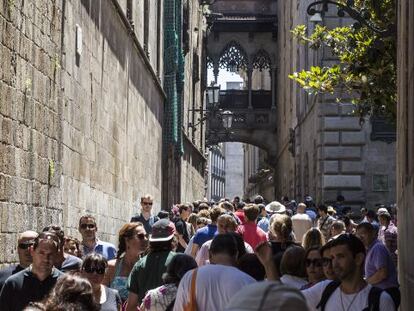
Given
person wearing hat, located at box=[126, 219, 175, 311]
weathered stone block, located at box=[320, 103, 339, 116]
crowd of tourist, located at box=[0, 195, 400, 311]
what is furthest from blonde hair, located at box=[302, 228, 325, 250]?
weathered stone block, located at box=[320, 103, 339, 116]

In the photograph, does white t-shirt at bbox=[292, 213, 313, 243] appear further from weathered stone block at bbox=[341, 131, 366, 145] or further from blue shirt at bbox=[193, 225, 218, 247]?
weathered stone block at bbox=[341, 131, 366, 145]

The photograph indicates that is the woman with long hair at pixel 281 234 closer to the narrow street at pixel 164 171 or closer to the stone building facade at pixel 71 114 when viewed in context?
the narrow street at pixel 164 171

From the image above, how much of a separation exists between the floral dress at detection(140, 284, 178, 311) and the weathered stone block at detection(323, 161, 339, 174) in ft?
Result: 67.0

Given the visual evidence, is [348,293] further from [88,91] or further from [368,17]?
[88,91]

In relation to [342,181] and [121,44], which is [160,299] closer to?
[121,44]

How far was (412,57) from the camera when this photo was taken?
849cm

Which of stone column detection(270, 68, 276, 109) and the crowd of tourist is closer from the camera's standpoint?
the crowd of tourist

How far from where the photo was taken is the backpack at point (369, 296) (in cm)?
511

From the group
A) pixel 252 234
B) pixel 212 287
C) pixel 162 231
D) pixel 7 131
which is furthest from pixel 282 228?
pixel 212 287

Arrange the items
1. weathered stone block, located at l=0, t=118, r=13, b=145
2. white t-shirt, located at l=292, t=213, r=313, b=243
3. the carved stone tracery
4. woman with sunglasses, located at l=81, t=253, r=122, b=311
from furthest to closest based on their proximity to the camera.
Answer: the carved stone tracery < white t-shirt, located at l=292, t=213, r=313, b=243 < weathered stone block, located at l=0, t=118, r=13, b=145 < woman with sunglasses, located at l=81, t=253, r=122, b=311

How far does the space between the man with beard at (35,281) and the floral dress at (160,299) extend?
22.1 inches

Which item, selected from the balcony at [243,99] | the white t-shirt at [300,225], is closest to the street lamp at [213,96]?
the balcony at [243,99]

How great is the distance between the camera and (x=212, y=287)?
5.51 metres

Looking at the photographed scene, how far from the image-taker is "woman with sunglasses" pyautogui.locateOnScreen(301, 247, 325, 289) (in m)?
6.42
